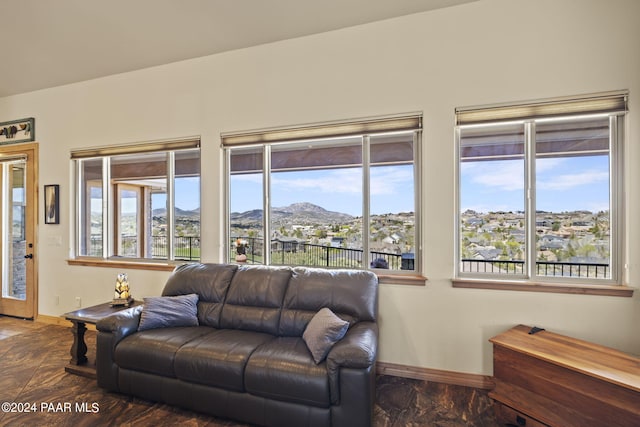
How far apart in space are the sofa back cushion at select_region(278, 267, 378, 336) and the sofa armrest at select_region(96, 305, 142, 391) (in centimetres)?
125

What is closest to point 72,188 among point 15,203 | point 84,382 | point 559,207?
point 15,203

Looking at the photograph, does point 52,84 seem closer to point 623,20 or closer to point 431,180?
point 431,180

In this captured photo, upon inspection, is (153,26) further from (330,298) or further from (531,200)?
(531,200)

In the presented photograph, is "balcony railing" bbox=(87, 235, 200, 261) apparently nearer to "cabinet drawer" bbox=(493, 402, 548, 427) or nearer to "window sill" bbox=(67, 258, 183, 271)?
"window sill" bbox=(67, 258, 183, 271)

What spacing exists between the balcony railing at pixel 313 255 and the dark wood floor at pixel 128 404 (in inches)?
40.8

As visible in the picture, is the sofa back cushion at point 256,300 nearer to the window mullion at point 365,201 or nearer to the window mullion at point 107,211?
the window mullion at point 365,201

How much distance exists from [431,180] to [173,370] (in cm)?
253

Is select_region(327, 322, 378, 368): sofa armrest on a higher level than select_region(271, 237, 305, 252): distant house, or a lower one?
lower

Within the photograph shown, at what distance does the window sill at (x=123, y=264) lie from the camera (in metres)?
3.65

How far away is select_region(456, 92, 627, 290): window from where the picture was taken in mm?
2436

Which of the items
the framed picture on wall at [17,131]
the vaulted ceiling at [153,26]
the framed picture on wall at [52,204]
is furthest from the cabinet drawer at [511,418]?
the framed picture on wall at [17,131]

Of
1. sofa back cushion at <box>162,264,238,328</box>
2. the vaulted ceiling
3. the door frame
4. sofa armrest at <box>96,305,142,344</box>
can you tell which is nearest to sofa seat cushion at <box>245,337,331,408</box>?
sofa back cushion at <box>162,264,238,328</box>

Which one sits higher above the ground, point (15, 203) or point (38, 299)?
point (15, 203)

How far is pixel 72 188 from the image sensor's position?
4.13 metres
